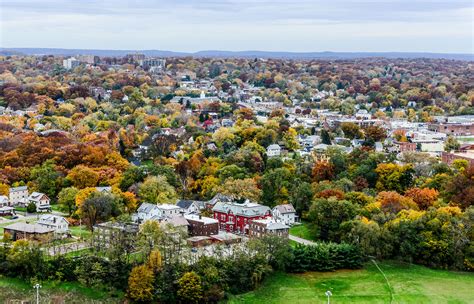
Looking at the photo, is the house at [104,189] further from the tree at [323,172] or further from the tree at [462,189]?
the tree at [462,189]

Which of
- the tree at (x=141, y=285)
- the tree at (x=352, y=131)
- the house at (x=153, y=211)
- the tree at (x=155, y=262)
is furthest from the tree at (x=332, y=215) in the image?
the tree at (x=352, y=131)

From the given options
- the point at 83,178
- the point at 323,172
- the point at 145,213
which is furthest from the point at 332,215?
the point at 83,178

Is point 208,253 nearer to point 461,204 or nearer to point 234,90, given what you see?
point 461,204


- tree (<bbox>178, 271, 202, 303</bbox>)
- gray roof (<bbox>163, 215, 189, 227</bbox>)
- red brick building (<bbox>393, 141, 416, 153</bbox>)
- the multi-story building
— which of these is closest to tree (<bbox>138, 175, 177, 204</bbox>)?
gray roof (<bbox>163, 215, 189, 227</bbox>)

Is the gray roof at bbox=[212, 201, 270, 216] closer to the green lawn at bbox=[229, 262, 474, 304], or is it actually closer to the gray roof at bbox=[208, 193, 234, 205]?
the gray roof at bbox=[208, 193, 234, 205]

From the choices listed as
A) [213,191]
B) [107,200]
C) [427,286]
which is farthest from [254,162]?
[427,286]

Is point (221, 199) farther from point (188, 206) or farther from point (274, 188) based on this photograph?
point (274, 188)
